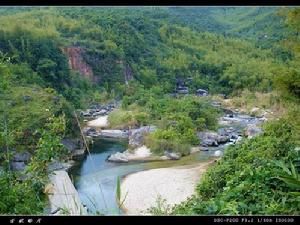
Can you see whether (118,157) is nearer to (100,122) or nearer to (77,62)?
(100,122)

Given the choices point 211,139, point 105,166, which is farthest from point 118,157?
point 211,139

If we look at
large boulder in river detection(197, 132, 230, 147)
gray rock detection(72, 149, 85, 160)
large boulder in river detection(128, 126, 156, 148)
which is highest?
gray rock detection(72, 149, 85, 160)

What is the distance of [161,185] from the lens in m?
11.9

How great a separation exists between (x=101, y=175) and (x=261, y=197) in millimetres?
9326

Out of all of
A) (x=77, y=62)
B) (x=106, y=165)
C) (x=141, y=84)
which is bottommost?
(x=106, y=165)

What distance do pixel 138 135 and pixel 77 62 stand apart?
3.49 meters

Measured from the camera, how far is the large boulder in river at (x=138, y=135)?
16422mm

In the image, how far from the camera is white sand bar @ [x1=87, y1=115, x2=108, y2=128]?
56.9 ft

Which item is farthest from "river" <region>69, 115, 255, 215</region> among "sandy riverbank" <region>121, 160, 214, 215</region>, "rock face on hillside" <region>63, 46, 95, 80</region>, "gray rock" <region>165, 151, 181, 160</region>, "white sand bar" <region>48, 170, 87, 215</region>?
"rock face on hillside" <region>63, 46, 95, 80</region>

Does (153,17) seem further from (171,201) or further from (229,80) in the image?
(171,201)

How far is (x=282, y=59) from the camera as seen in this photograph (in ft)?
58.5

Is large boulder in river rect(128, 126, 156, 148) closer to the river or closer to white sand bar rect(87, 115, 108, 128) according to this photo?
the river

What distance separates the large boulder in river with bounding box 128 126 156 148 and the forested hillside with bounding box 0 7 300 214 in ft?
1.13
